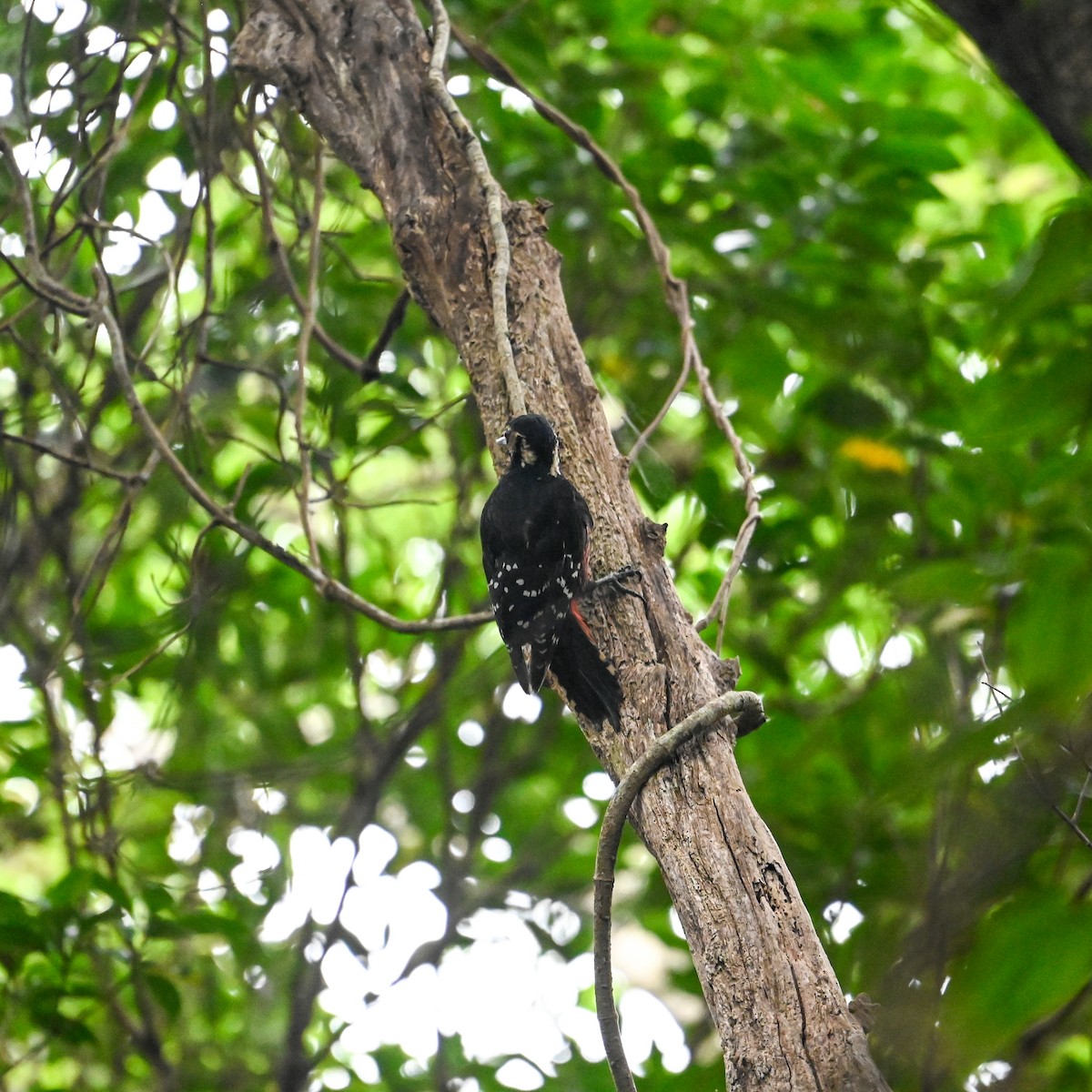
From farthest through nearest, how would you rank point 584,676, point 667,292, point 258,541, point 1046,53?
point 667,292
point 258,541
point 584,676
point 1046,53

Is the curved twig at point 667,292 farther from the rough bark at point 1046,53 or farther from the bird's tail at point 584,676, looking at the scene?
the rough bark at point 1046,53

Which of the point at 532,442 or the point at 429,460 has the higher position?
the point at 429,460

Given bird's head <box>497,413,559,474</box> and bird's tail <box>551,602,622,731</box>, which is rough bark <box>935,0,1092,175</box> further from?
bird's tail <box>551,602,622,731</box>

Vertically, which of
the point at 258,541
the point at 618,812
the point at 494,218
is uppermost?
the point at 494,218

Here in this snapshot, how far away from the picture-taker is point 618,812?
176 cm

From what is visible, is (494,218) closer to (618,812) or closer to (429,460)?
(618,812)

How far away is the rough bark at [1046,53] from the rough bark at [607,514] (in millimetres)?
893

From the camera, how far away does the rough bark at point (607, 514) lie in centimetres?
156

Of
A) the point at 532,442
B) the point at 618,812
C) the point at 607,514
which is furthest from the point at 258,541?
the point at 618,812

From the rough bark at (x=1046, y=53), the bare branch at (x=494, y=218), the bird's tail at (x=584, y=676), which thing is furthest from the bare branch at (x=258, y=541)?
the rough bark at (x=1046, y=53)

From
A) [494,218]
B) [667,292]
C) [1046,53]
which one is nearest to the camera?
[1046,53]

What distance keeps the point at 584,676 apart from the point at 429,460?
2.09 metres

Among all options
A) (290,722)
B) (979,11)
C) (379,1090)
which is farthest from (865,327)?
(379,1090)

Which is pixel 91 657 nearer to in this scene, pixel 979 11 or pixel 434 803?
pixel 434 803
